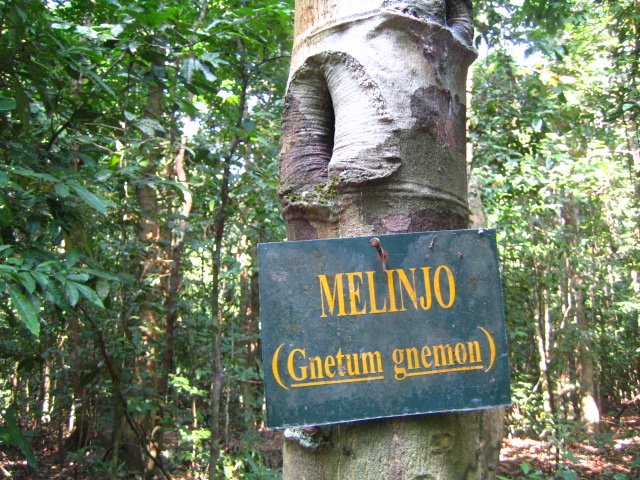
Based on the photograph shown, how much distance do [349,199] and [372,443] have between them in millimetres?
490

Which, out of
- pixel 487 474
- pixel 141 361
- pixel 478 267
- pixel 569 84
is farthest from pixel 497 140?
pixel 478 267

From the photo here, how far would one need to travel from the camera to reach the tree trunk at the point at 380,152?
1.08 m

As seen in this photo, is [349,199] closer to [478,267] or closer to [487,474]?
[478,267]

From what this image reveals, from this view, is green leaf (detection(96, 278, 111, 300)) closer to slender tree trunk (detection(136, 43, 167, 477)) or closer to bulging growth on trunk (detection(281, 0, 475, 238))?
bulging growth on trunk (detection(281, 0, 475, 238))

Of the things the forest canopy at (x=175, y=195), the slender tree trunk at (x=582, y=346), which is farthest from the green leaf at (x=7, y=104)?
the slender tree trunk at (x=582, y=346)

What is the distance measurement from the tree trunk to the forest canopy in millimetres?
1013

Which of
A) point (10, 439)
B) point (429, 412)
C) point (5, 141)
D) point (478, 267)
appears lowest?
point (10, 439)

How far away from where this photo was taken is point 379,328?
1112mm

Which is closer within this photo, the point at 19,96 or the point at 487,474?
the point at 19,96

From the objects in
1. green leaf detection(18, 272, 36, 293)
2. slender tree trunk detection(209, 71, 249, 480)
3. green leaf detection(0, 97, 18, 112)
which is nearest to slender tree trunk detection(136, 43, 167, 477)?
slender tree trunk detection(209, 71, 249, 480)

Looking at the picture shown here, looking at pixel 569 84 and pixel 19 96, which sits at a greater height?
pixel 569 84

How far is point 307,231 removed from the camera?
1235 millimetres

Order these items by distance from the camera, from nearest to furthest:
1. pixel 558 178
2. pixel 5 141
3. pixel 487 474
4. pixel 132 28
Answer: pixel 5 141, pixel 132 28, pixel 487 474, pixel 558 178

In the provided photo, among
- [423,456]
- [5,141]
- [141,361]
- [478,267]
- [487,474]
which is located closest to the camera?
[423,456]
